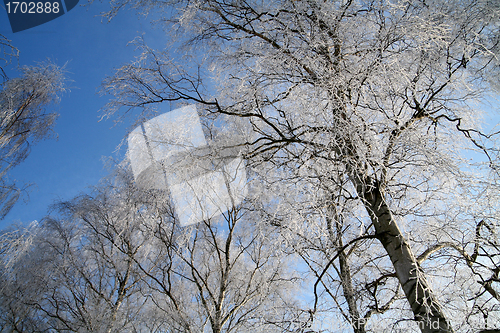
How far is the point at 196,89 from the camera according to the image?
2525 mm

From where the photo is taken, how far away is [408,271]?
6.57 feet

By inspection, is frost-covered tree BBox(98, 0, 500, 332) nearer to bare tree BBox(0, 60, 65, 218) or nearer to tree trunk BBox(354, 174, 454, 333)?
tree trunk BBox(354, 174, 454, 333)

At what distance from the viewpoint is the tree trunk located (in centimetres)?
177

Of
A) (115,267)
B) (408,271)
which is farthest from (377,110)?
(115,267)

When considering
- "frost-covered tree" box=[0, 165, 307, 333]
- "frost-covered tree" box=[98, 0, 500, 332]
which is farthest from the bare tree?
"frost-covered tree" box=[98, 0, 500, 332]

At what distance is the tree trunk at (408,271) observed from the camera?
177 cm

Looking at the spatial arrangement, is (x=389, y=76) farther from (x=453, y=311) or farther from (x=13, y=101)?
(x=13, y=101)

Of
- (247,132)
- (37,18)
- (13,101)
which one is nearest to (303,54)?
(247,132)

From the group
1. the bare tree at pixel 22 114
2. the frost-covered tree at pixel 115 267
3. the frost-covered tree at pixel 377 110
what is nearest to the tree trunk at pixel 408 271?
the frost-covered tree at pixel 377 110

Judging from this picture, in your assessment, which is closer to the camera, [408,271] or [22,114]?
[408,271]

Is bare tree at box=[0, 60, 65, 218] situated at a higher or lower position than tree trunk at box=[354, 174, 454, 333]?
higher

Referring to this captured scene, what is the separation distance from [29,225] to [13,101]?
4.46 m

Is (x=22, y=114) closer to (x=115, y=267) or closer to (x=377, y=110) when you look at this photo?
(x=115, y=267)

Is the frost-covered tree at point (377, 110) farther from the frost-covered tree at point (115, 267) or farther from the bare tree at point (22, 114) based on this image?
the bare tree at point (22, 114)
